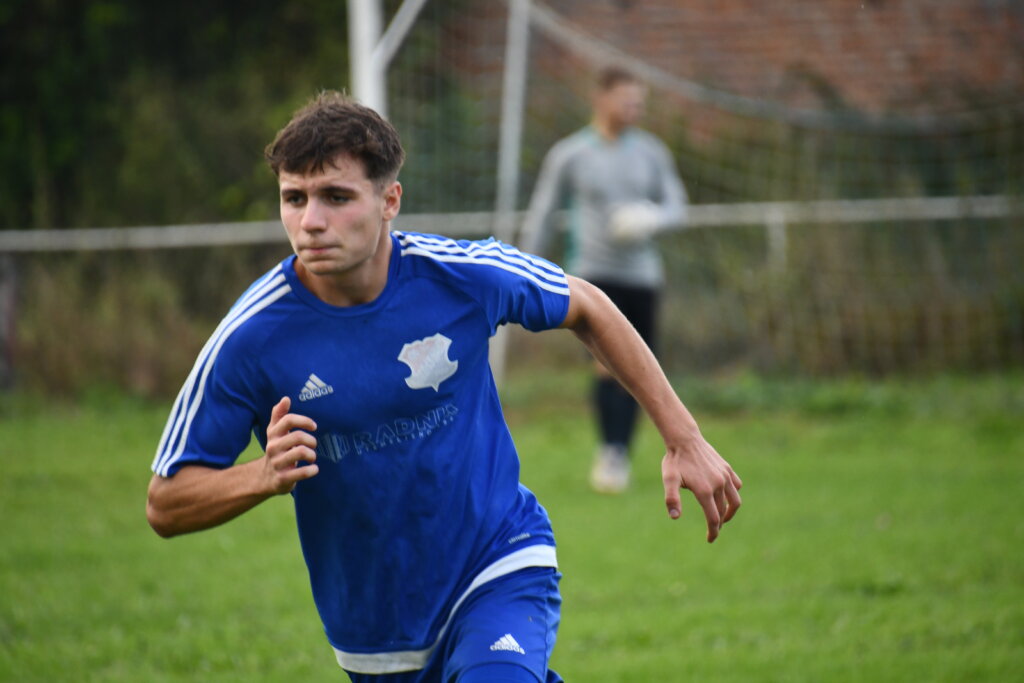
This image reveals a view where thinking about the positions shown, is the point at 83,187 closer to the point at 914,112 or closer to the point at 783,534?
the point at 914,112

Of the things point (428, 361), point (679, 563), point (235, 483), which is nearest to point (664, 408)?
point (428, 361)

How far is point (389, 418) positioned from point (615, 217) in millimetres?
5198

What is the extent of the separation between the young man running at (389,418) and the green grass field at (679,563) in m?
1.68

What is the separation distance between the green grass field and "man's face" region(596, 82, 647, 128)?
2.38 m

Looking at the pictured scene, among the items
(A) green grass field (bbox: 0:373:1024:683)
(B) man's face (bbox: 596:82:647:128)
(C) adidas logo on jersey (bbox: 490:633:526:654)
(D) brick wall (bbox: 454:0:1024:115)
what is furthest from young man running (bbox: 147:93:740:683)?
(D) brick wall (bbox: 454:0:1024:115)

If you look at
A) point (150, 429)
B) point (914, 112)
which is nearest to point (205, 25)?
point (150, 429)

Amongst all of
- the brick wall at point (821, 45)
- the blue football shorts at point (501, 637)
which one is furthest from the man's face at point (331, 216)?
the brick wall at point (821, 45)

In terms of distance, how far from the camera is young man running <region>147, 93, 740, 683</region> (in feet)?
10.2

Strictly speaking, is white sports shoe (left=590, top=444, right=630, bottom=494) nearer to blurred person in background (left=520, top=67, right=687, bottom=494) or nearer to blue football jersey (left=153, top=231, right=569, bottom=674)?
blurred person in background (left=520, top=67, right=687, bottom=494)

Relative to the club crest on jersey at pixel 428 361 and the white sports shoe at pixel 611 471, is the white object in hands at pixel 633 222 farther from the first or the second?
the club crest on jersey at pixel 428 361

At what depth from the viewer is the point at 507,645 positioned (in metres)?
3.20

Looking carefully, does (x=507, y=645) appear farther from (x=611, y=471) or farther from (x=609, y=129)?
(x=609, y=129)

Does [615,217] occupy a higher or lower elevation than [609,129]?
lower

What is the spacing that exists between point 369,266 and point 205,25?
13.7 m
